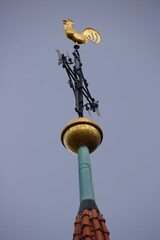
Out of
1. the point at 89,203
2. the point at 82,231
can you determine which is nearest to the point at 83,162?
the point at 89,203

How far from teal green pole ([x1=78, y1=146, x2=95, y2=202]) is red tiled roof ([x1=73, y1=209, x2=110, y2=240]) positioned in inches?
24.6

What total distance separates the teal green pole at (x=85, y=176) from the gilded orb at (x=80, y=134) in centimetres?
20

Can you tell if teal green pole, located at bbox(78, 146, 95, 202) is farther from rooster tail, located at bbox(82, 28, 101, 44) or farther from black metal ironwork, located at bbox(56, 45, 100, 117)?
rooster tail, located at bbox(82, 28, 101, 44)

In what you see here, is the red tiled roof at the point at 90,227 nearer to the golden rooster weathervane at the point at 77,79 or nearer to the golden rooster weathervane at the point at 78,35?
the golden rooster weathervane at the point at 77,79

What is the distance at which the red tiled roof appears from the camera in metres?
7.18

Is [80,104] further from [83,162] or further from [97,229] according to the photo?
[97,229]

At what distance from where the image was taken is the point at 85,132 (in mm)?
9773

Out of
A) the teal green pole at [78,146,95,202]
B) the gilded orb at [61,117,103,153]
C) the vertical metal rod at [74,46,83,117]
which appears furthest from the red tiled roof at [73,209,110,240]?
the vertical metal rod at [74,46,83,117]

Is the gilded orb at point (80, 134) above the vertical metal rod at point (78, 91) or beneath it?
beneath

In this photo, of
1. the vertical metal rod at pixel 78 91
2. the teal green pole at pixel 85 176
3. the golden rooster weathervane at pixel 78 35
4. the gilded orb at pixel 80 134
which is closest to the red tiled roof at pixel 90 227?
the teal green pole at pixel 85 176

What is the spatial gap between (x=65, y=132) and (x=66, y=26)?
6360 millimetres

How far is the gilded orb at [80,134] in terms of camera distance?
978cm

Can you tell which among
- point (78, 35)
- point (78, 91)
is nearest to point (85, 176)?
point (78, 91)

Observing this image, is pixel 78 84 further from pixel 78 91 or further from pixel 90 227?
pixel 90 227
